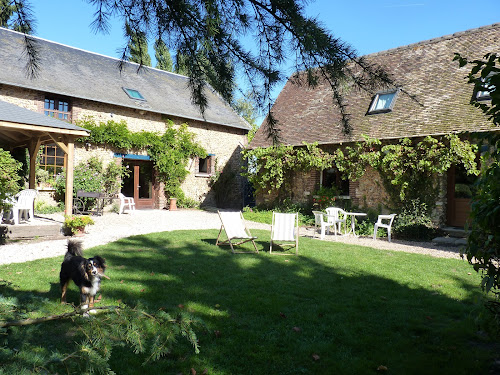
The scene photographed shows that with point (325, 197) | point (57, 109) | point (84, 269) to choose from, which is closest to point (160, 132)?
point (57, 109)

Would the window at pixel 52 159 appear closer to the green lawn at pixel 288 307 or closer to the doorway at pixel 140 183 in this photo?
the doorway at pixel 140 183

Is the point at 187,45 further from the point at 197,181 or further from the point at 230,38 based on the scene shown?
the point at 197,181

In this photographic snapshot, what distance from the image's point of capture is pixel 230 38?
98.0 inches

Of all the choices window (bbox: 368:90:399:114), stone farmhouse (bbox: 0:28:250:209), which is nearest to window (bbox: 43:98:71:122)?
stone farmhouse (bbox: 0:28:250:209)

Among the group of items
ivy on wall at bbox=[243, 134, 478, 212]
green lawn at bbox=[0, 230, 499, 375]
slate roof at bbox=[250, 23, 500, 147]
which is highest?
slate roof at bbox=[250, 23, 500, 147]

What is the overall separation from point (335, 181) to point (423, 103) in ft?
12.7

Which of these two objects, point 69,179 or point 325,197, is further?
point 325,197

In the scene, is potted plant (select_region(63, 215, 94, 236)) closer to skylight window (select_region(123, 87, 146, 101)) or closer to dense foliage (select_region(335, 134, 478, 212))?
dense foliage (select_region(335, 134, 478, 212))

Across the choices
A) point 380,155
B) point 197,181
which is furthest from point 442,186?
point 197,181

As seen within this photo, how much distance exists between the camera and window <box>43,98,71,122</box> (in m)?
13.9

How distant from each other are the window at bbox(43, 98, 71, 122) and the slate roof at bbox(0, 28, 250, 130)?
2.23 ft

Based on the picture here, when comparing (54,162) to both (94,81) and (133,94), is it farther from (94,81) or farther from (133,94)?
(133,94)

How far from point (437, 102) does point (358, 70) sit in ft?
33.3

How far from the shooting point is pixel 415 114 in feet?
36.8
